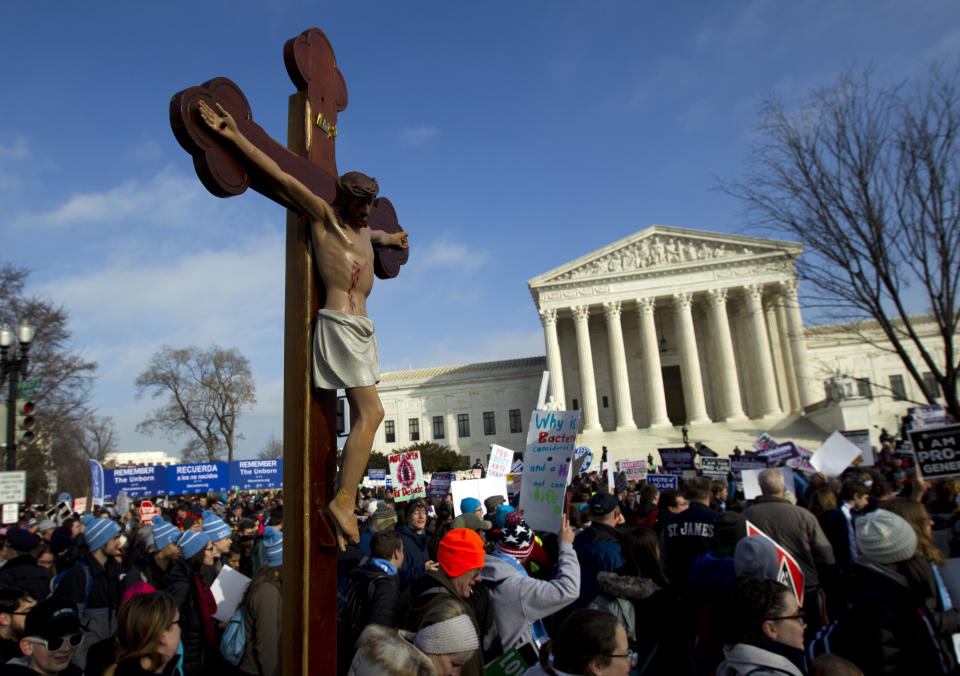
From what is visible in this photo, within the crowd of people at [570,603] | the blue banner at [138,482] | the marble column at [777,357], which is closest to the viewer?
the crowd of people at [570,603]

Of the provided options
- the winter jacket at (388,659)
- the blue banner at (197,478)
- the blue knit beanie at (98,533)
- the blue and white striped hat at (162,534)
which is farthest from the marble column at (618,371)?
the winter jacket at (388,659)

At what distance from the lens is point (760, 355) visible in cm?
4391

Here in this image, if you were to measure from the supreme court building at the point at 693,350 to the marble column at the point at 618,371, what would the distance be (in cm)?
7

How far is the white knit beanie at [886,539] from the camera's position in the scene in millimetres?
3297

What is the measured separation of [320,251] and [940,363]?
48.9 m

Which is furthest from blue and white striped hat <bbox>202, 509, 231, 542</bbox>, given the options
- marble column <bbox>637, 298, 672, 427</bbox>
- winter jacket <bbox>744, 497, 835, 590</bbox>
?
marble column <bbox>637, 298, 672, 427</bbox>

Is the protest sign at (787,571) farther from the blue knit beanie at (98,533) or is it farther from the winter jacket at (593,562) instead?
the blue knit beanie at (98,533)

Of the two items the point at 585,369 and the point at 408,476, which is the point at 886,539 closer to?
the point at 408,476

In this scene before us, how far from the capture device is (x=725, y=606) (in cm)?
285

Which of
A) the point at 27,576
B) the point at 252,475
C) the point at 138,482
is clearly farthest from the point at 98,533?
the point at 252,475

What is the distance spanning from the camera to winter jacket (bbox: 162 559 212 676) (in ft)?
13.2

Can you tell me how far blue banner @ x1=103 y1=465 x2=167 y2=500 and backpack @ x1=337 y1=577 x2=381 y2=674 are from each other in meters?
19.1

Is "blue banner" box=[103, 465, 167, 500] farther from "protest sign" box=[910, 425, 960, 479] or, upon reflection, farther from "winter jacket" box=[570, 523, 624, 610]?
"protest sign" box=[910, 425, 960, 479]

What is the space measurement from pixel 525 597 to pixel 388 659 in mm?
1683
